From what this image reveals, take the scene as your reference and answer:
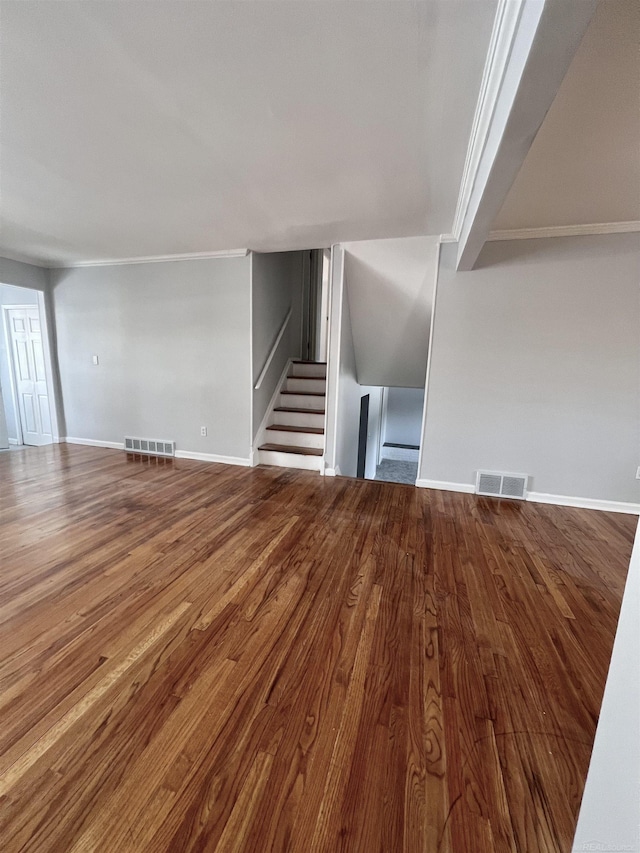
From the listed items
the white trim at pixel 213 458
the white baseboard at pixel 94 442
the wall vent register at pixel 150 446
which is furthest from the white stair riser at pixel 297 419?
the white baseboard at pixel 94 442

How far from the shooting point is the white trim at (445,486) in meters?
3.46

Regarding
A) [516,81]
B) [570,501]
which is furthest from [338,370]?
[516,81]

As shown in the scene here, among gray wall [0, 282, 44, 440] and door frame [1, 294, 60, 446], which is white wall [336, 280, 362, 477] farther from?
gray wall [0, 282, 44, 440]

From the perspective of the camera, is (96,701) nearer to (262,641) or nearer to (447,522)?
(262,641)

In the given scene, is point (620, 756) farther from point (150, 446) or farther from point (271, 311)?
point (150, 446)

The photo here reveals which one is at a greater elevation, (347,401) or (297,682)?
(347,401)

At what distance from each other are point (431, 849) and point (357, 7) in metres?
2.53

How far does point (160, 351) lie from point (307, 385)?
1.96 meters

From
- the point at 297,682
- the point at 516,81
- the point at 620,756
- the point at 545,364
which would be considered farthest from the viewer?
the point at 545,364

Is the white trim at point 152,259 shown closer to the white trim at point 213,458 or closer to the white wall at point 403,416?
the white trim at point 213,458

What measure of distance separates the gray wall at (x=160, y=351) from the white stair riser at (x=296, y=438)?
38 cm

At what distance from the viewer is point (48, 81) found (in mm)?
1557

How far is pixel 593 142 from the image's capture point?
5.91 ft

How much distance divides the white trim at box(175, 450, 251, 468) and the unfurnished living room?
0.06 meters
